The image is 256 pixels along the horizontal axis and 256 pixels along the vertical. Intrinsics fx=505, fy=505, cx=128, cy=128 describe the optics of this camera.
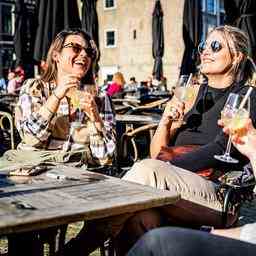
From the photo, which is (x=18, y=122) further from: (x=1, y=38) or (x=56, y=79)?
(x=1, y=38)

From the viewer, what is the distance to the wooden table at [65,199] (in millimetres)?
1447

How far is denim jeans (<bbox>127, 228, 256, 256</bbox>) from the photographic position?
1.50 meters

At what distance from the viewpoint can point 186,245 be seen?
152 centimetres

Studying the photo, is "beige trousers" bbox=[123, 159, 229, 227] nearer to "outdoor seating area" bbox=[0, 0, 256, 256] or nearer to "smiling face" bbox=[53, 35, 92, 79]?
"outdoor seating area" bbox=[0, 0, 256, 256]

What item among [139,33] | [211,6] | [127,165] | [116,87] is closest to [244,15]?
[127,165]

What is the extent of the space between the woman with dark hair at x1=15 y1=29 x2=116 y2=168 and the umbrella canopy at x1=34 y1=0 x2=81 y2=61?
3937 millimetres

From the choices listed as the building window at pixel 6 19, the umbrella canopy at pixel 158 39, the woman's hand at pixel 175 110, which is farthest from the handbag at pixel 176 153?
the building window at pixel 6 19

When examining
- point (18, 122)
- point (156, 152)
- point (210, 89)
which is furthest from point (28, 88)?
point (210, 89)

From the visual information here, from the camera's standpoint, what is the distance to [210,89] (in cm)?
292

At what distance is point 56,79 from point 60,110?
0.82ft

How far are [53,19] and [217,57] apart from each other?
4.43 metres

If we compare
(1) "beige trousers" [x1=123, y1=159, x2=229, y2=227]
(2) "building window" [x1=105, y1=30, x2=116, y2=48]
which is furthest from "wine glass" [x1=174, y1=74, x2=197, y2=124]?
(2) "building window" [x1=105, y1=30, x2=116, y2=48]

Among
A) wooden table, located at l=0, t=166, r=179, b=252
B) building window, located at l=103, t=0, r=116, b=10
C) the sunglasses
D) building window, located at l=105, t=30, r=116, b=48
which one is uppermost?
building window, located at l=103, t=0, r=116, b=10

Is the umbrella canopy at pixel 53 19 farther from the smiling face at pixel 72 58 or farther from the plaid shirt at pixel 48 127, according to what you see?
the plaid shirt at pixel 48 127
